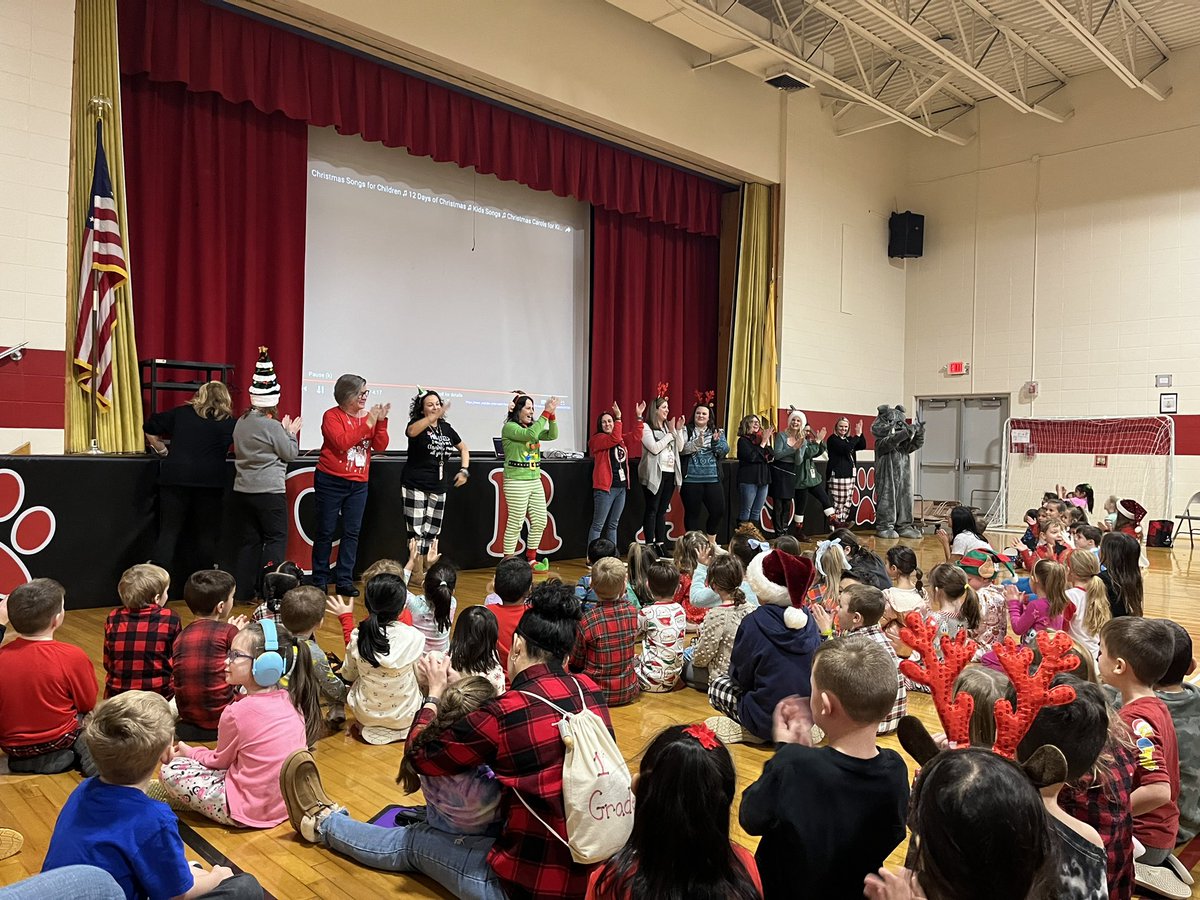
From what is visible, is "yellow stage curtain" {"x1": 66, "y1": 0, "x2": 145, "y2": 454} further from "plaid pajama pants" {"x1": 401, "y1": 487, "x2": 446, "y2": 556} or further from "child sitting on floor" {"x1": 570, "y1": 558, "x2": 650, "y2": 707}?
"child sitting on floor" {"x1": 570, "y1": 558, "x2": 650, "y2": 707}

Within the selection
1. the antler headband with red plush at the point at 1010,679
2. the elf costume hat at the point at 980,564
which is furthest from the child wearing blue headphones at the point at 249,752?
the elf costume hat at the point at 980,564

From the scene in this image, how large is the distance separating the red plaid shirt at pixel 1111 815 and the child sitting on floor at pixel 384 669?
2060 millimetres

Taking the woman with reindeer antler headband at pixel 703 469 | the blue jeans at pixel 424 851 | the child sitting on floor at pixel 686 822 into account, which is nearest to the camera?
the child sitting on floor at pixel 686 822

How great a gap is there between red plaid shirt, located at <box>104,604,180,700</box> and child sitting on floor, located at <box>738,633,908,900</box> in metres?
2.27

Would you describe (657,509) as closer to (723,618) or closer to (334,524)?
(334,524)

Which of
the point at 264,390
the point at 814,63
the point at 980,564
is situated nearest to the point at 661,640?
the point at 980,564

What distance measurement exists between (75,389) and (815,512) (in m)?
7.52

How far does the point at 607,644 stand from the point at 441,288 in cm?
542

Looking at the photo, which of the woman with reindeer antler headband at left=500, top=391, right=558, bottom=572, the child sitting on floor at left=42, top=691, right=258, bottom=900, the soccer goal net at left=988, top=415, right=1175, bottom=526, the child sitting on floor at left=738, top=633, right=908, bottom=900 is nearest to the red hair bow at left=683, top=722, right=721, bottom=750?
the child sitting on floor at left=738, top=633, right=908, bottom=900

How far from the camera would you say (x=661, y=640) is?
152 inches

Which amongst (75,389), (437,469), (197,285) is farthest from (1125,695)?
(197,285)

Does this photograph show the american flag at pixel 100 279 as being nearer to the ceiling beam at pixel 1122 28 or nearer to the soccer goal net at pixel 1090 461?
Answer: the ceiling beam at pixel 1122 28

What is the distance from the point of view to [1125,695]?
7.46ft

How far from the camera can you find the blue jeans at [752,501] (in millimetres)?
8766
